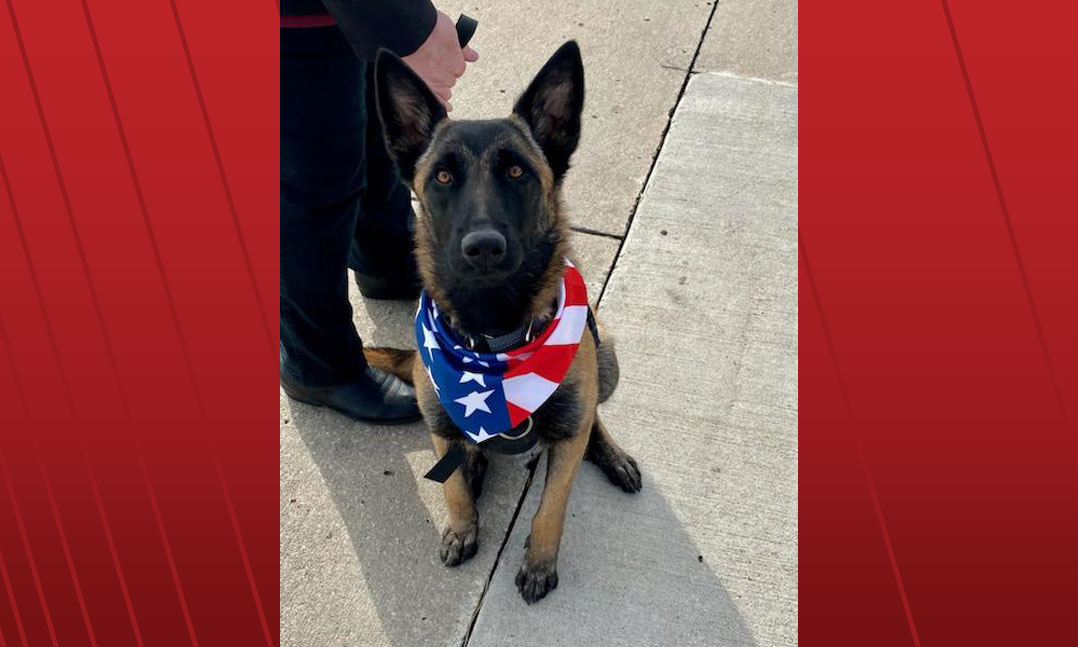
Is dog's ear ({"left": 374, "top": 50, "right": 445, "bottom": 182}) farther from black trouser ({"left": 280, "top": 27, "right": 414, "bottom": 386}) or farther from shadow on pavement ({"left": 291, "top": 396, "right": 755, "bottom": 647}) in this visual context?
shadow on pavement ({"left": 291, "top": 396, "right": 755, "bottom": 647})

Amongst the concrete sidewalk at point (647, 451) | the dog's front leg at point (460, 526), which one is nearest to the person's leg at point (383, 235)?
the concrete sidewalk at point (647, 451)

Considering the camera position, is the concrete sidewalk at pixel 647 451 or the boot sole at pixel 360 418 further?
the boot sole at pixel 360 418

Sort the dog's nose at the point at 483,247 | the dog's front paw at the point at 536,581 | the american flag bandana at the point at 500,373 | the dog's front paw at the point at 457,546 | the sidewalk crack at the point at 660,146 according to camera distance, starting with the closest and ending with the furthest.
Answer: the dog's nose at the point at 483,247 → the american flag bandana at the point at 500,373 → the dog's front paw at the point at 536,581 → the dog's front paw at the point at 457,546 → the sidewalk crack at the point at 660,146

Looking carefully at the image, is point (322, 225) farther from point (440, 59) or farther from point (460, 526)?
point (460, 526)

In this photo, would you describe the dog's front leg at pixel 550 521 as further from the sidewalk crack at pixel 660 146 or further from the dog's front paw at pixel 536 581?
the sidewalk crack at pixel 660 146

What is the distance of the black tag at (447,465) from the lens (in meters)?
2.92

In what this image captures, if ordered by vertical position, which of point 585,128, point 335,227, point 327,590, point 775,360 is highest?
point 335,227

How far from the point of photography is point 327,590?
10.4 feet

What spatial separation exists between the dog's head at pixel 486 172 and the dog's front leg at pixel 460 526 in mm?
745

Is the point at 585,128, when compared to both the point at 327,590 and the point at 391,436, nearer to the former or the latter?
the point at 391,436

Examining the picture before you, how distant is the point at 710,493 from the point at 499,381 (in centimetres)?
109

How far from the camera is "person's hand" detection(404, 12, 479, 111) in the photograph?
2.75 m

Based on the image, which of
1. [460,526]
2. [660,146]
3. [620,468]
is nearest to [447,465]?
[460,526]
